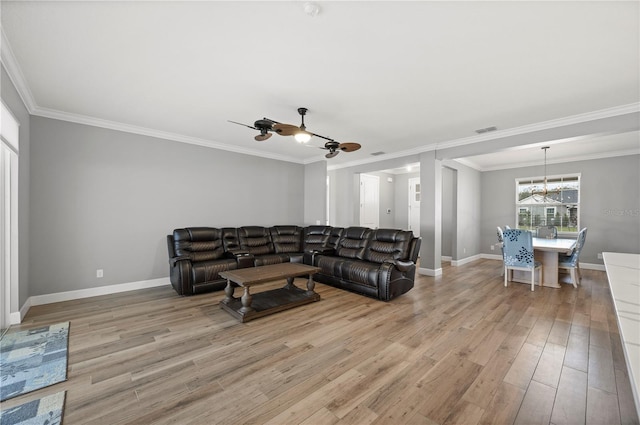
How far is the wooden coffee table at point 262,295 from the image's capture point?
3199mm

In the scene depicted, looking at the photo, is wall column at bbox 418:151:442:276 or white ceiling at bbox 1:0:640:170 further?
wall column at bbox 418:151:442:276

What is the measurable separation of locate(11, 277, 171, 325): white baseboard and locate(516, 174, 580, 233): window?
834cm

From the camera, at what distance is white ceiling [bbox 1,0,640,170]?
6.37 feet

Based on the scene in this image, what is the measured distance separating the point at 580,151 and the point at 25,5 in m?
8.66

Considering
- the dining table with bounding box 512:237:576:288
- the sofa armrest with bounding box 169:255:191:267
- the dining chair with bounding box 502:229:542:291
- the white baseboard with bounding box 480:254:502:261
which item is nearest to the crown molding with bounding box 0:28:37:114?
the sofa armrest with bounding box 169:255:191:267

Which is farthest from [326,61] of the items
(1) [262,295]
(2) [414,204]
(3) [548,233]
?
(2) [414,204]

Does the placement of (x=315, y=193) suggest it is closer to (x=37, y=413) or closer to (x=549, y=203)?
(x=37, y=413)

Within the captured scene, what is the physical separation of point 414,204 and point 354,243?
13.1ft

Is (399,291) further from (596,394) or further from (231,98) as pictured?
(231,98)

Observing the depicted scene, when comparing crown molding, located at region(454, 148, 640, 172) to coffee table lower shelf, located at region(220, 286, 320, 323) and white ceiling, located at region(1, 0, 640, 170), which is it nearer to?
white ceiling, located at region(1, 0, 640, 170)

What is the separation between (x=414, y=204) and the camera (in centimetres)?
827

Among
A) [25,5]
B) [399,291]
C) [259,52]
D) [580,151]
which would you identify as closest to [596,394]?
[399,291]

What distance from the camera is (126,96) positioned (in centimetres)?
331

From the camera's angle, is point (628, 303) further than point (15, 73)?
No
